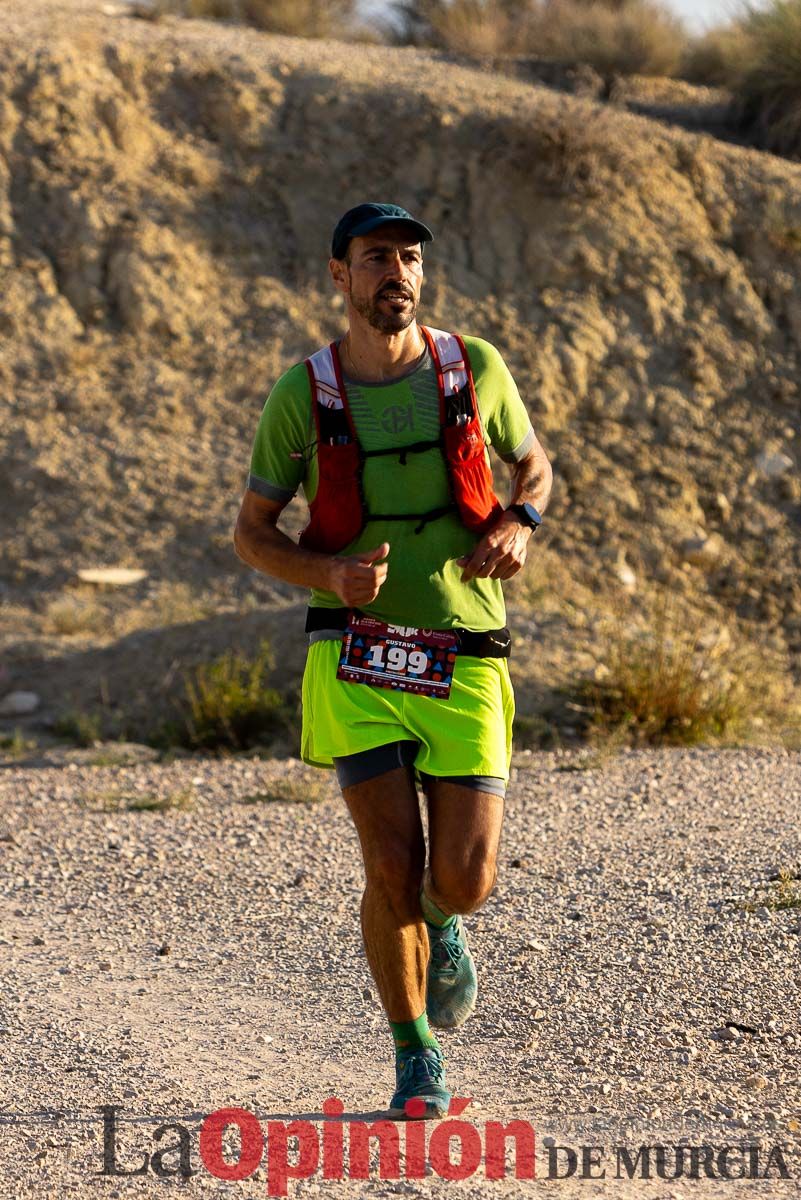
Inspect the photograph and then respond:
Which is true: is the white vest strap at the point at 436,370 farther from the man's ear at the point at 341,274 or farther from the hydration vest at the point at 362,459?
the man's ear at the point at 341,274

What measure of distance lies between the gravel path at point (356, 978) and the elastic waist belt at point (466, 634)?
119 centimetres

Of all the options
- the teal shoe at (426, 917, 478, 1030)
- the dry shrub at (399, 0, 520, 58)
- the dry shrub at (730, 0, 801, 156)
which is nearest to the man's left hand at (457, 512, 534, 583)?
the teal shoe at (426, 917, 478, 1030)

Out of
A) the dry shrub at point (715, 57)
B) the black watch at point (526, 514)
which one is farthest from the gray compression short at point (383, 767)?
the dry shrub at point (715, 57)

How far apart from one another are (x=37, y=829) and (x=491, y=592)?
429cm

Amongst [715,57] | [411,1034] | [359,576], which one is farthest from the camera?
[715,57]

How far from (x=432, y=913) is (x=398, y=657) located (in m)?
0.68

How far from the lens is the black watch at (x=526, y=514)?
423 centimetres

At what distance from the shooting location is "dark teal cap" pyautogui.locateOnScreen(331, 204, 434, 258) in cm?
416

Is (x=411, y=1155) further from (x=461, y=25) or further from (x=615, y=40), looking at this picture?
(x=461, y=25)

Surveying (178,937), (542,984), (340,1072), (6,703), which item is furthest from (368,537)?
(6,703)

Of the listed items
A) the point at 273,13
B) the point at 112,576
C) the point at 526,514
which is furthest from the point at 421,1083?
the point at 273,13

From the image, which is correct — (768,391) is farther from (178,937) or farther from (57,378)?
(178,937)

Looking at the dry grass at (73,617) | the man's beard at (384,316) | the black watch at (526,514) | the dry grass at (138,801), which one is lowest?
the dry grass at (73,617)

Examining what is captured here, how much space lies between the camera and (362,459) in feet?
13.5
